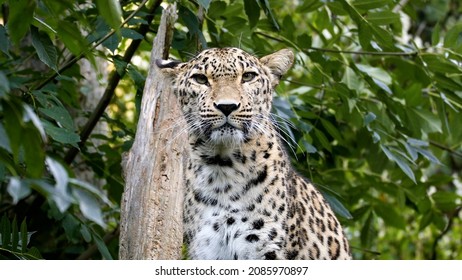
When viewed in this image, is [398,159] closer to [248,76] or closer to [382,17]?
[382,17]

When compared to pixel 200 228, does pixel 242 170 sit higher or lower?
higher

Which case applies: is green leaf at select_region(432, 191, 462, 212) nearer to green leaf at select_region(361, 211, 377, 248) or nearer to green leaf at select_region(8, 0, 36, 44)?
green leaf at select_region(361, 211, 377, 248)

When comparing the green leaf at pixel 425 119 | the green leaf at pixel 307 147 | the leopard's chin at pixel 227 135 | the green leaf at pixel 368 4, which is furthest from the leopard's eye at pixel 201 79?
the green leaf at pixel 425 119

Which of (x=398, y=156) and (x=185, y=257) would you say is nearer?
(x=185, y=257)

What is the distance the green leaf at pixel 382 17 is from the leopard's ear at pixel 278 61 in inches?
30.2

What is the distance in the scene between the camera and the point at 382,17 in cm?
711

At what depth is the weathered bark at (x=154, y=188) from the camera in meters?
4.96

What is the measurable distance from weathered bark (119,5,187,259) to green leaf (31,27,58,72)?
2.69 ft

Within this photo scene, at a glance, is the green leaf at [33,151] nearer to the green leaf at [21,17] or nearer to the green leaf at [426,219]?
the green leaf at [21,17]

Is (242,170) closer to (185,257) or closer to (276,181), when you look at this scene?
(276,181)

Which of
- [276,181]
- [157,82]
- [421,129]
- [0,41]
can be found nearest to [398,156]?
[421,129]

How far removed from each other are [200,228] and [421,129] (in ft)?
8.93

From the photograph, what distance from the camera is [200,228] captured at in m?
6.52

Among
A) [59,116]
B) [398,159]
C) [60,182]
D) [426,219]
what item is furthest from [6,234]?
[426,219]
